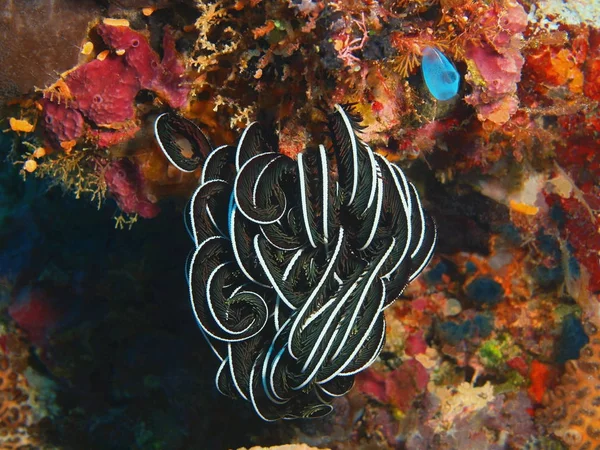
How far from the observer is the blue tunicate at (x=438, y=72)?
3.00 m

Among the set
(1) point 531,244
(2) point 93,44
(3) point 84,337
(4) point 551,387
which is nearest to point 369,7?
(2) point 93,44

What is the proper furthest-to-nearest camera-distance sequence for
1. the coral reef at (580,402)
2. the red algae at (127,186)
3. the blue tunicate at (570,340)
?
the blue tunicate at (570,340), the coral reef at (580,402), the red algae at (127,186)

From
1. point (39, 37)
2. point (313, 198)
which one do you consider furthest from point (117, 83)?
point (313, 198)

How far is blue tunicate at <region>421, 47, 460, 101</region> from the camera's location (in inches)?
118

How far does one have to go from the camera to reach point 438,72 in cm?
303

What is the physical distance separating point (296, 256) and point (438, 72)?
155 cm

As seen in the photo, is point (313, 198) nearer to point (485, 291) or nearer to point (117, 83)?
point (117, 83)

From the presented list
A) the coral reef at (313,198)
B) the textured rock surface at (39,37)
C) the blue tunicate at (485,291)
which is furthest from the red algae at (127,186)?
the blue tunicate at (485,291)

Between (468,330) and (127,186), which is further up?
(127,186)

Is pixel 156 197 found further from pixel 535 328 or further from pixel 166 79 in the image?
pixel 535 328

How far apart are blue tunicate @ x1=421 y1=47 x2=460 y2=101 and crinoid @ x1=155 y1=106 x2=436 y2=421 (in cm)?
63

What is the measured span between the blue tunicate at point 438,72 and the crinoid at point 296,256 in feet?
2.08

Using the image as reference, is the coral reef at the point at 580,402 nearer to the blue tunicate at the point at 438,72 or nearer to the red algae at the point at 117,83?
the blue tunicate at the point at 438,72

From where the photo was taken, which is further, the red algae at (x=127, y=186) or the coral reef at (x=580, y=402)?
the coral reef at (x=580, y=402)
